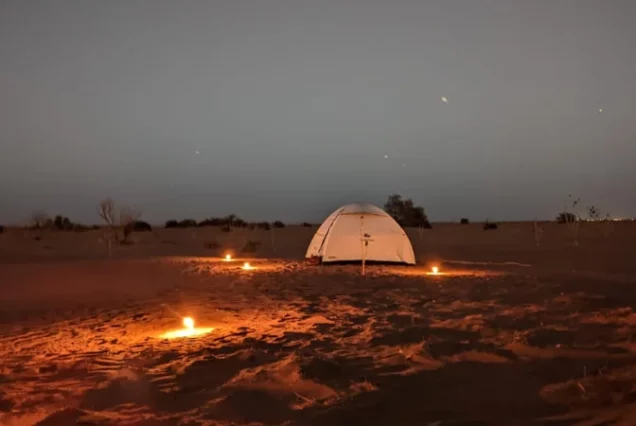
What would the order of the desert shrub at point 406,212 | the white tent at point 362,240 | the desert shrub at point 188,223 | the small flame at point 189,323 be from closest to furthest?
the small flame at point 189,323, the white tent at point 362,240, the desert shrub at point 406,212, the desert shrub at point 188,223

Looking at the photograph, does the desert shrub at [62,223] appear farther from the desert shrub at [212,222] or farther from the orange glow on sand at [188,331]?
the orange glow on sand at [188,331]

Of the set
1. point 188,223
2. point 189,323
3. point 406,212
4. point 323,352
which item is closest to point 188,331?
point 189,323

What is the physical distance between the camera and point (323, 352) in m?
6.44

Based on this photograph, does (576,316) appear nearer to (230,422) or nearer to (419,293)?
(419,293)

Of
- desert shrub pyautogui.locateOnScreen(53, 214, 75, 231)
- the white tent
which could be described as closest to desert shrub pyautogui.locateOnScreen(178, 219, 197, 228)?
desert shrub pyautogui.locateOnScreen(53, 214, 75, 231)

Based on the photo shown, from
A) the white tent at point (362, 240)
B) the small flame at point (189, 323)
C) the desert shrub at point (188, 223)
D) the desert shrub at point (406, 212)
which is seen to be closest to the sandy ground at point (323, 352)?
the small flame at point (189, 323)

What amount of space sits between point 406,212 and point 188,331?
135 ft

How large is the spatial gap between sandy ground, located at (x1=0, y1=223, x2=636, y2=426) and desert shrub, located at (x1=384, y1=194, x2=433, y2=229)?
33.3 meters

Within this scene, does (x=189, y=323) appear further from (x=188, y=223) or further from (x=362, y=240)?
(x=188, y=223)

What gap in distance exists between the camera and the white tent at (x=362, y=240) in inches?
763

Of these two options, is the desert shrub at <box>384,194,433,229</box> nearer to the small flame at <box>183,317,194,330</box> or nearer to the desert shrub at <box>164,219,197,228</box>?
the desert shrub at <box>164,219,197,228</box>

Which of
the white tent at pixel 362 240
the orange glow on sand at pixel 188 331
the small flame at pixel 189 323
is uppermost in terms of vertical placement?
the white tent at pixel 362 240

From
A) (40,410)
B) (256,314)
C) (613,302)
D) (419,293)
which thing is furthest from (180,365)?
(613,302)

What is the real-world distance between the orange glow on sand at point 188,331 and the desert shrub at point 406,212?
40.0 m
